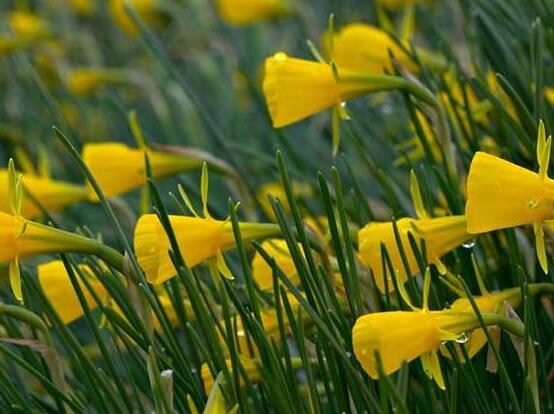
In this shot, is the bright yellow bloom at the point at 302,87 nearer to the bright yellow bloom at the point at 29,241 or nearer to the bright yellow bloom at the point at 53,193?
the bright yellow bloom at the point at 29,241

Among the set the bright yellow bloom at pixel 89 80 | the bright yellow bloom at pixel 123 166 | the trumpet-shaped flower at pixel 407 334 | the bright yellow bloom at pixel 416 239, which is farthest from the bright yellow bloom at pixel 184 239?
the bright yellow bloom at pixel 89 80

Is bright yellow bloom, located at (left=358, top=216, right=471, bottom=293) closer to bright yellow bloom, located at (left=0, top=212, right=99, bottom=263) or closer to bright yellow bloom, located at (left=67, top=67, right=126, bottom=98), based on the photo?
bright yellow bloom, located at (left=0, top=212, right=99, bottom=263)

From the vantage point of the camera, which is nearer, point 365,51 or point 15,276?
point 15,276

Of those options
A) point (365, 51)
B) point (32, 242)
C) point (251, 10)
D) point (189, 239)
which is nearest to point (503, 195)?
point (189, 239)

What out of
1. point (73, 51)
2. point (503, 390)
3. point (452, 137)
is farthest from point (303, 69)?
point (73, 51)

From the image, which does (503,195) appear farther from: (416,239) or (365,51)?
(365,51)
